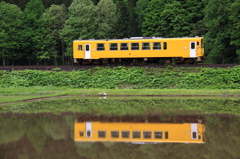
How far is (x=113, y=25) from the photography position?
75125 mm

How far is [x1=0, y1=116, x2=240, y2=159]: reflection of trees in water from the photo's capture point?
17422 mm

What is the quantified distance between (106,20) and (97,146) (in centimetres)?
5904

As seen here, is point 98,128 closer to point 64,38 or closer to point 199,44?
point 199,44

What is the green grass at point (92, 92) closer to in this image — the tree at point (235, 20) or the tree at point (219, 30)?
the tree at point (235, 20)

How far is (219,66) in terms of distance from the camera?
1815 inches

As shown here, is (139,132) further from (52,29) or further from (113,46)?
(52,29)

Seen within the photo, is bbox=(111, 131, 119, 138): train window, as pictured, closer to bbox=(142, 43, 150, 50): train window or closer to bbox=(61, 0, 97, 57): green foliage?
bbox=(142, 43, 150, 50): train window

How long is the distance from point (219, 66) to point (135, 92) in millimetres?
11298

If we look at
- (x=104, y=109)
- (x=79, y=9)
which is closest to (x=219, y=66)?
(x=104, y=109)

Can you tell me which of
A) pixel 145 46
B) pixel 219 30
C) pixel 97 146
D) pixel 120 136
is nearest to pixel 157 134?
Answer: pixel 120 136

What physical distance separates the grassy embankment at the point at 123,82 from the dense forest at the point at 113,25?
661 inches

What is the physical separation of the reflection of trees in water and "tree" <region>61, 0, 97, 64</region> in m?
51.4

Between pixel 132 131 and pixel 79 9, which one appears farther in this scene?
pixel 79 9

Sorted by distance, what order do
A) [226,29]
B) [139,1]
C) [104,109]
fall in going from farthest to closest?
[139,1] < [226,29] < [104,109]
